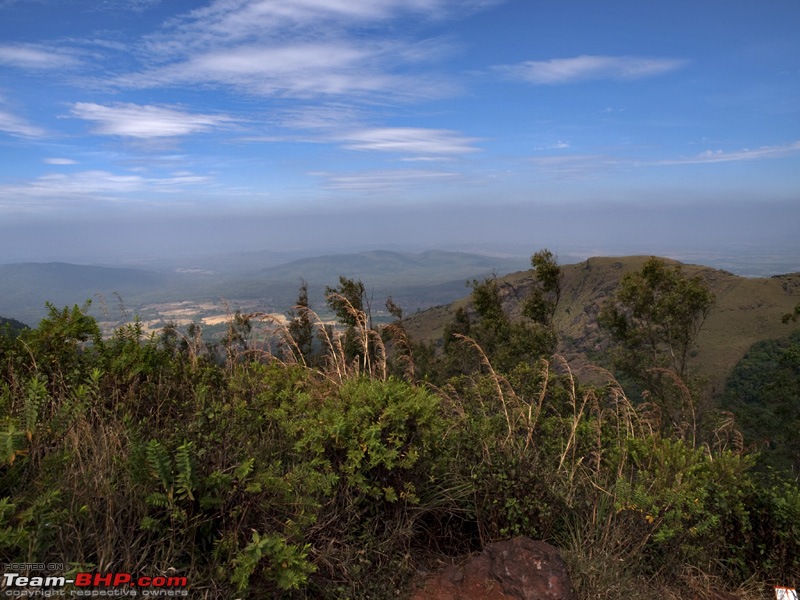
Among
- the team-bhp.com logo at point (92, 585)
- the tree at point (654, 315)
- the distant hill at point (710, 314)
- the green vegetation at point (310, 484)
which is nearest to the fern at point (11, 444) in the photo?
the green vegetation at point (310, 484)

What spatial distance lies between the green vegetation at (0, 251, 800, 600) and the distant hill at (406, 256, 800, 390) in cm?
5865

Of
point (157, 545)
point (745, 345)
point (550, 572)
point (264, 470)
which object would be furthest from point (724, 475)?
point (745, 345)

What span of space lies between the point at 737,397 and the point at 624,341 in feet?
105

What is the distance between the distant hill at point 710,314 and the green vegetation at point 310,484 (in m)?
58.7

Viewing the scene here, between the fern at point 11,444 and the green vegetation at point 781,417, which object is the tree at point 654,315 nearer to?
the green vegetation at point 781,417

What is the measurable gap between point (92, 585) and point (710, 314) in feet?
363

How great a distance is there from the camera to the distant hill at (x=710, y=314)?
3063 inches

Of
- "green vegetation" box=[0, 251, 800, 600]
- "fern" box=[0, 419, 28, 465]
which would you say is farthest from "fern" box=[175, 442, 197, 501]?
"fern" box=[0, 419, 28, 465]

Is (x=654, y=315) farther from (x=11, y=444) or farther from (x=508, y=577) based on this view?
(x=11, y=444)

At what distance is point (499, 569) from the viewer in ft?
10.7

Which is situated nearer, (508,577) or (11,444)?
(11,444)

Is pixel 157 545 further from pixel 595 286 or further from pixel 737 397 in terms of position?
pixel 595 286

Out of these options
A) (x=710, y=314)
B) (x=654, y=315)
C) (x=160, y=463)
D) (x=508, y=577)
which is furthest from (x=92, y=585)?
(x=710, y=314)

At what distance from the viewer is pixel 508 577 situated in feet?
10.5
